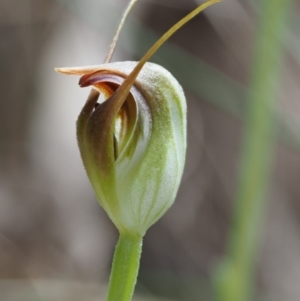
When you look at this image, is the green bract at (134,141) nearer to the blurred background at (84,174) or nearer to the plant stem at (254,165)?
the plant stem at (254,165)

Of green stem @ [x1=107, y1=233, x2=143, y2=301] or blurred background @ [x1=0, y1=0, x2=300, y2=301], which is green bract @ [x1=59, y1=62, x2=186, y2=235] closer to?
green stem @ [x1=107, y1=233, x2=143, y2=301]

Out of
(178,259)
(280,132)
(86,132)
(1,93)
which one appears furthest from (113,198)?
(1,93)

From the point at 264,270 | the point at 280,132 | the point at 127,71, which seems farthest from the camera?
the point at 264,270

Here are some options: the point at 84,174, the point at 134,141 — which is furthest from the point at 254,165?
the point at 84,174

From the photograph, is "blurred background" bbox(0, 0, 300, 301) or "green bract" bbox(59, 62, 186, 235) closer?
"green bract" bbox(59, 62, 186, 235)

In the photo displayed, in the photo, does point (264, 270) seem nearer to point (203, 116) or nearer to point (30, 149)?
point (203, 116)

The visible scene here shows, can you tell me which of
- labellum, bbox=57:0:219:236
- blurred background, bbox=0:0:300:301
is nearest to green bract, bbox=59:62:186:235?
labellum, bbox=57:0:219:236

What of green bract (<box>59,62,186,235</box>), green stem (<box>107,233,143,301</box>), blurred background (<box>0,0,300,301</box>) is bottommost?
green stem (<box>107,233,143,301</box>)

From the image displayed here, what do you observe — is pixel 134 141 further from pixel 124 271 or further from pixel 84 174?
pixel 84 174
